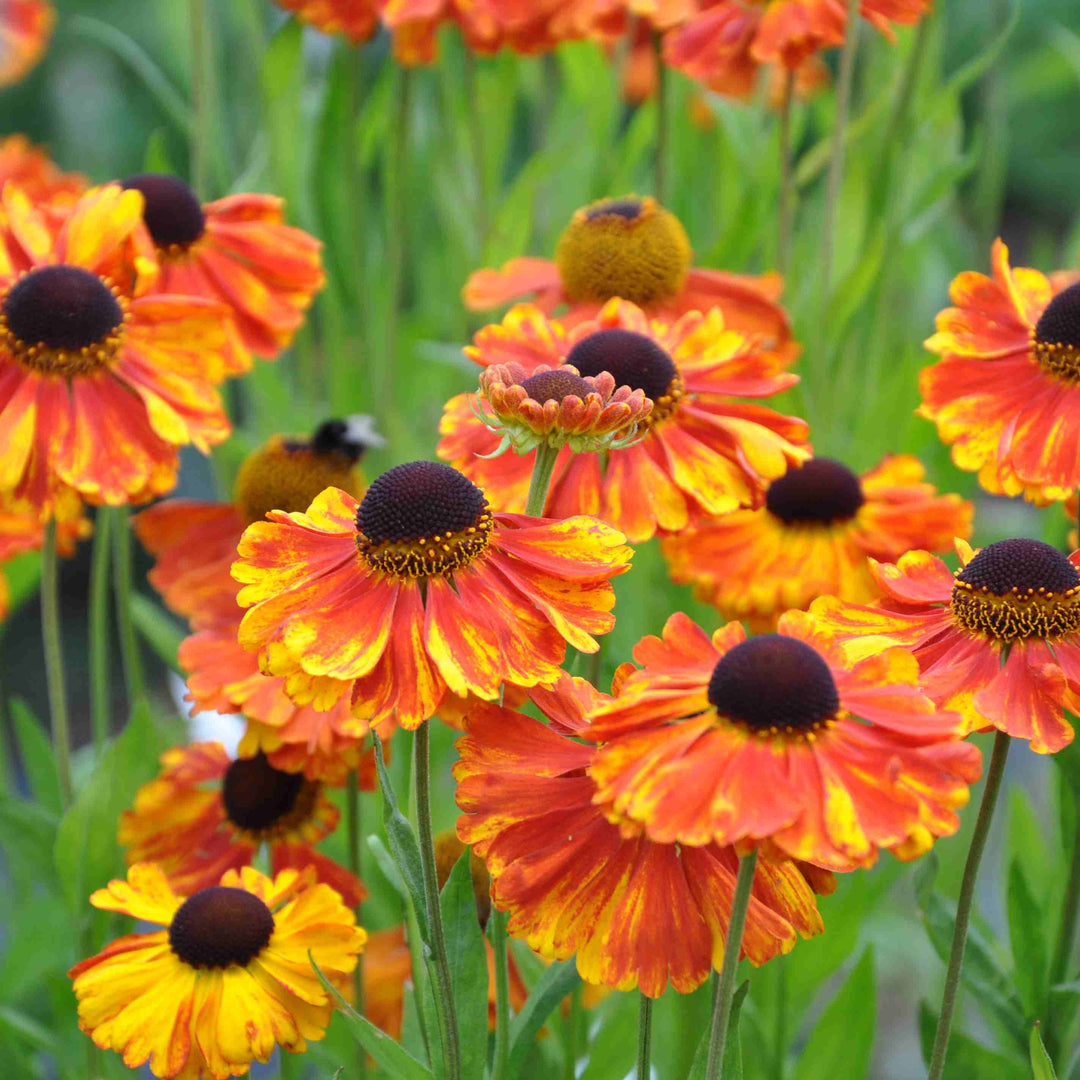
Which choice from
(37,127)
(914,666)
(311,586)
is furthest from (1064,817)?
(37,127)

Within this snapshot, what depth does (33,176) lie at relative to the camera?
176 centimetres

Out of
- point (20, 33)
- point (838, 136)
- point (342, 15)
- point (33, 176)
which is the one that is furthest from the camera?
point (20, 33)

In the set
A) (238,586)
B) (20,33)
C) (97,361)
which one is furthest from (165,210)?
(20,33)

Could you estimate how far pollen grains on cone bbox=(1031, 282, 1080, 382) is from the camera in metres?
0.88

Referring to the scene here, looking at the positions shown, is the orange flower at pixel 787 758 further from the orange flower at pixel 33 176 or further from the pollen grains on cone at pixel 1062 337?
the orange flower at pixel 33 176

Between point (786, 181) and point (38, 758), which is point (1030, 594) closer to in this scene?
point (786, 181)

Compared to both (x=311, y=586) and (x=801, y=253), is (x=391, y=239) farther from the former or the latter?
(x=311, y=586)

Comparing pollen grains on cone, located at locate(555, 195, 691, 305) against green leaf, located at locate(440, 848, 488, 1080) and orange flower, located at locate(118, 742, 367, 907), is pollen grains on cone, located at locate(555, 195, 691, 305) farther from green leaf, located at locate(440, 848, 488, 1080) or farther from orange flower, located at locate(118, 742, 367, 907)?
green leaf, located at locate(440, 848, 488, 1080)

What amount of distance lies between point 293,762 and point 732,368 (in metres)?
0.38

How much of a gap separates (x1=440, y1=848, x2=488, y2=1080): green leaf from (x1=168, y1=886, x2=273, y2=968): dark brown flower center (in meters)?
0.11

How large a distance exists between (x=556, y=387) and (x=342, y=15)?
2.68 feet

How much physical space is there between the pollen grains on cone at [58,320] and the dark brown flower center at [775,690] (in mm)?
552

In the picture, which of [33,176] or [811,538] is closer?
[811,538]

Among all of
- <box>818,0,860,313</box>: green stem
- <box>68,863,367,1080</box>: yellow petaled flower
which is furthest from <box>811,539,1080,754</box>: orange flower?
<box>818,0,860,313</box>: green stem
